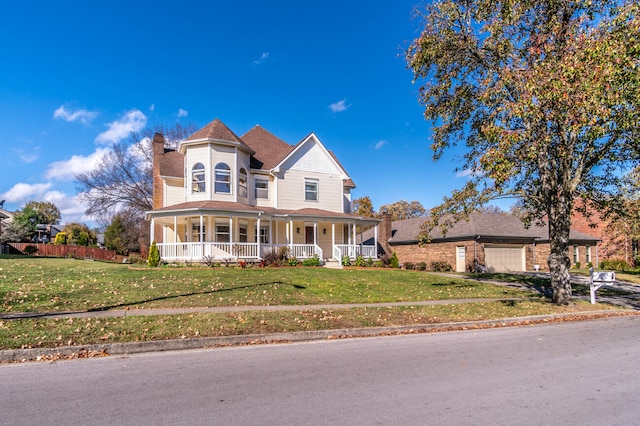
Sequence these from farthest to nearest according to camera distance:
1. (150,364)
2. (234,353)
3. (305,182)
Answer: (305,182) < (234,353) < (150,364)

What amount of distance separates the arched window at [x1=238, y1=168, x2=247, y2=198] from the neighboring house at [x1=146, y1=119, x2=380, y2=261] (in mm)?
60

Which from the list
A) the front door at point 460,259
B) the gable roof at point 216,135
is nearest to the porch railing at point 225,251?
the gable roof at point 216,135

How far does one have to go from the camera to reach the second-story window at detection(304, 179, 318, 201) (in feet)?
92.0

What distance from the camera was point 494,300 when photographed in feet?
49.8

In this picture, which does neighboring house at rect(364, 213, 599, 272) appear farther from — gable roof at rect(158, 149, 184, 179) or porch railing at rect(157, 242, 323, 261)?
gable roof at rect(158, 149, 184, 179)

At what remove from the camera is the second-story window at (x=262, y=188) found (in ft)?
88.5

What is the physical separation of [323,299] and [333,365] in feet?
21.6

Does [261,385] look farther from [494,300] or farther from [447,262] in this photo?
[447,262]

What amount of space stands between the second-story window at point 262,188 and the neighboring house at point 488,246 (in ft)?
37.0

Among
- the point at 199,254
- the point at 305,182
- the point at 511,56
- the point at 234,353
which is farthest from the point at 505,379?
the point at 305,182

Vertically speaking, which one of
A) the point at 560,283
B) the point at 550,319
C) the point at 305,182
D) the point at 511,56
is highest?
the point at 511,56

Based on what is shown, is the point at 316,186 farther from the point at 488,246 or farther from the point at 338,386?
the point at 338,386

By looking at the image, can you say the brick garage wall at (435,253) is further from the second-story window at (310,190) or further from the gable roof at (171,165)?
the gable roof at (171,165)

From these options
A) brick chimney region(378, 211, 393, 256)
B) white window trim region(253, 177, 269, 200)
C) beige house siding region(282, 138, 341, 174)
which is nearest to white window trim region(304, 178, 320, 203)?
beige house siding region(282, 138, 341, 174)
